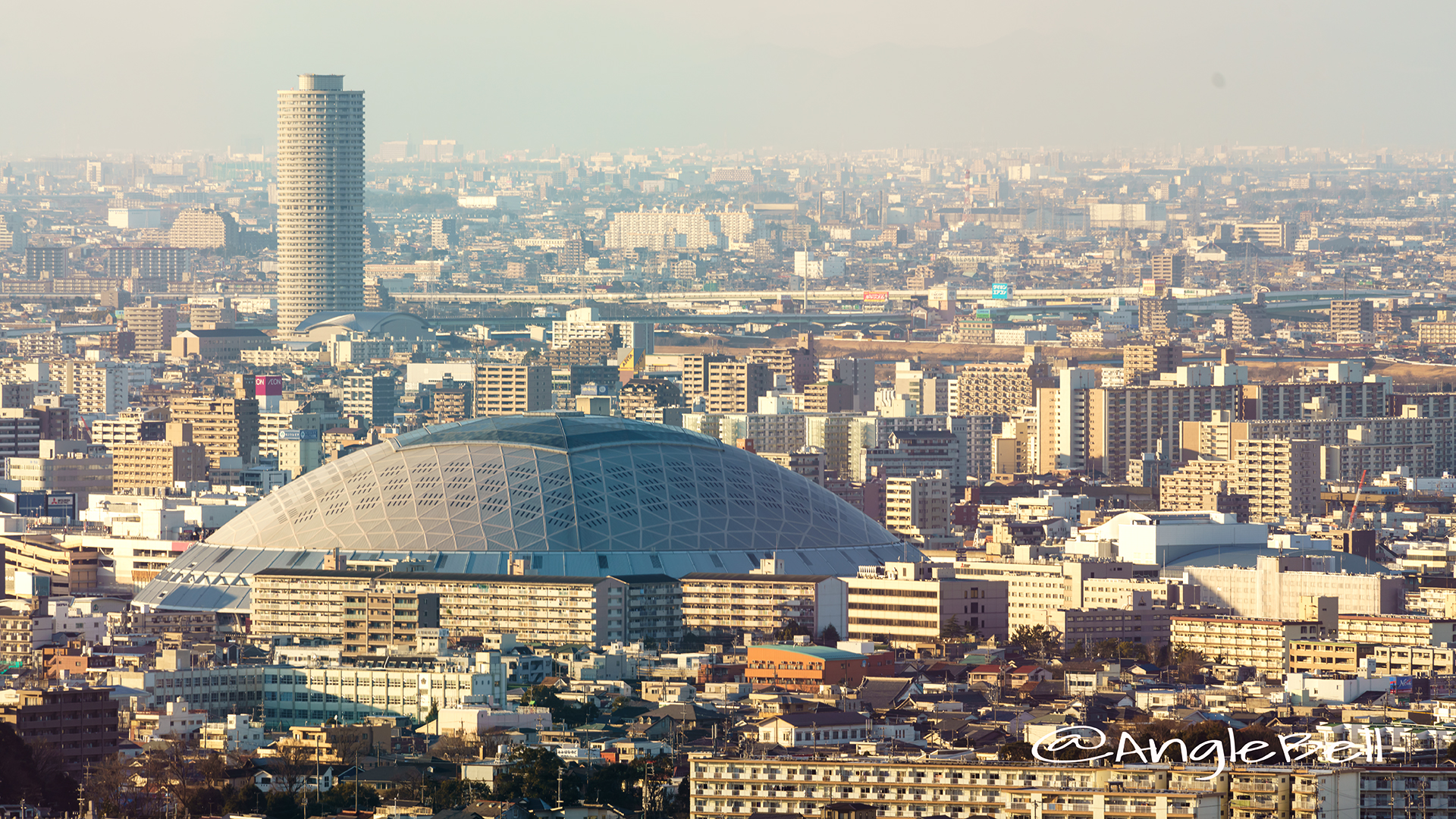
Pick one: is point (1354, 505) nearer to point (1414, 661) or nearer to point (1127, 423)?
point (1127, 423)

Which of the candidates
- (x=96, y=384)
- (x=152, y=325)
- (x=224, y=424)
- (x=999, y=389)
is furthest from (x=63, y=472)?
(x=152, y=325)

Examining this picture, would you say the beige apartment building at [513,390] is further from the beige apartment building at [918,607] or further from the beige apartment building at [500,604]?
the beige apartment building at [500,604]

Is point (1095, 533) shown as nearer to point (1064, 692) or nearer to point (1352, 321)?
point (1064, 692)

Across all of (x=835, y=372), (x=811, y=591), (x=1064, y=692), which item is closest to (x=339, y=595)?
(x=811, y=591)

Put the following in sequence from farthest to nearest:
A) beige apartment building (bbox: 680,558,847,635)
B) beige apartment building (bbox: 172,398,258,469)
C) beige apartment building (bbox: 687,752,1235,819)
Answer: beige apartment building (bbox: 172,398,258,469), beige apartment building (bbox: 680,558,847,635), beige apartment building (bbox: 687,752,1235,819)

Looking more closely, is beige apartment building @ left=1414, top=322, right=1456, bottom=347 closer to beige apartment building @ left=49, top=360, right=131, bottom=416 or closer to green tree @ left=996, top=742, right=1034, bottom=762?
beige apartment building @ left=49, top=360, right=131, bottom=416

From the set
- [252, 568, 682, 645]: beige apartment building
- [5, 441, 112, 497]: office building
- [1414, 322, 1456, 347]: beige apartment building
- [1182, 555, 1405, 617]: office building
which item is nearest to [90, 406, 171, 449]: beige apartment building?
[5, 441, 112, 497]: office building
